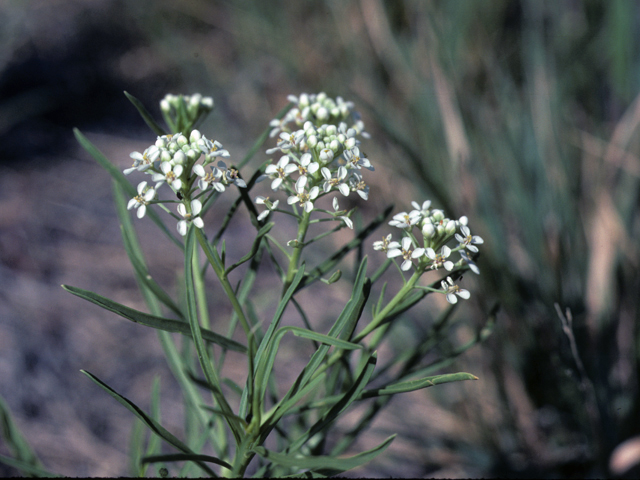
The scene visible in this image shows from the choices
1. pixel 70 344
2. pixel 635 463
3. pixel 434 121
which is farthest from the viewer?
pixel 434 121

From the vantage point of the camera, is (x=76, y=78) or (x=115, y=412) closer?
(x=115, y=412)

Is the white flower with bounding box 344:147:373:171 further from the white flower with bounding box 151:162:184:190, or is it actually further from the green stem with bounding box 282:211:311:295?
the white flower with bounding box 151:162:184:190

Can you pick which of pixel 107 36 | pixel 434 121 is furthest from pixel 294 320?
pixel 107 36

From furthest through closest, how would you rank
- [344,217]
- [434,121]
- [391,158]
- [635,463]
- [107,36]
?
[107,36]
[391,158]
[434,121]
[635,463]
[344,217]

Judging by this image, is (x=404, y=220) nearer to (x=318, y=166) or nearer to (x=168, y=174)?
(x=318, y=166)

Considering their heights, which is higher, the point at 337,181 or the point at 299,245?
the point at 337,181

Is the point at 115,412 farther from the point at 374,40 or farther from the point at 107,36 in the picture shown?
the point at 107,36

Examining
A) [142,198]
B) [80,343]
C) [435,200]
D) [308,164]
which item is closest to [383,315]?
[308,164]
